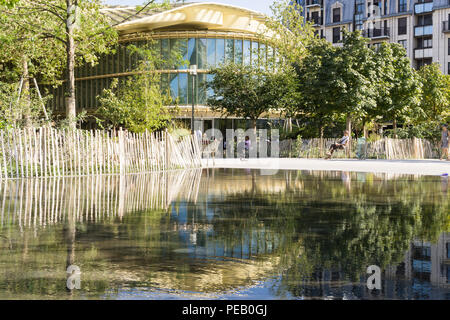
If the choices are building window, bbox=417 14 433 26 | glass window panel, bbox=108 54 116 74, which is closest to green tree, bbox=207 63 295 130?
glass window panel, bbox=108 54 116 74

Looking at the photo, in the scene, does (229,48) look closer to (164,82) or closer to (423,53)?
(164,82)

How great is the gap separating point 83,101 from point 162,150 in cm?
3731

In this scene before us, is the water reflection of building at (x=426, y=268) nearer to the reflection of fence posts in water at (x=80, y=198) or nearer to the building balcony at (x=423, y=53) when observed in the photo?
the reflection of fence posts in water at (x=80, y=198)

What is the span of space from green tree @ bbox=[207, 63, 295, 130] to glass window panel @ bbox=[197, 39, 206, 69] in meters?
11.8

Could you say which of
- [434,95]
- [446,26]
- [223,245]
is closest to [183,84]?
[434,95]

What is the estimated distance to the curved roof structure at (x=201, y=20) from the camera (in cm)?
5047

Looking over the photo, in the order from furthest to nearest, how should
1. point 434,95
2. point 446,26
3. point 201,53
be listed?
point 446,26 → point 201,53 → point 434,95

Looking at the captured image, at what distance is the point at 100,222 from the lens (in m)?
8.98

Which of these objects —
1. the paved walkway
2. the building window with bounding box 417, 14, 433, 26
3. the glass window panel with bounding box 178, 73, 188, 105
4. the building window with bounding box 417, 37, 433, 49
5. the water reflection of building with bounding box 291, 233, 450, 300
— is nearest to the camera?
the water reflection of building with bounding box 291, 233, 450, 300

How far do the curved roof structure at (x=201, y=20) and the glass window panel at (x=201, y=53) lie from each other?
4.68ft

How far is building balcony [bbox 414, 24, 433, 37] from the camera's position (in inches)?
2773

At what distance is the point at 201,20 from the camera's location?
2030 inches

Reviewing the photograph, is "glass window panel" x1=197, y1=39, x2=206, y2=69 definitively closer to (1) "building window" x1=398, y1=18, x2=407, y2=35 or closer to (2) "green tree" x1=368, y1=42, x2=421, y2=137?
(2) "green tree" x1=368, y1=42, x2=421, y2=137

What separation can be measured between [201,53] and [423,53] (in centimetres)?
3204
